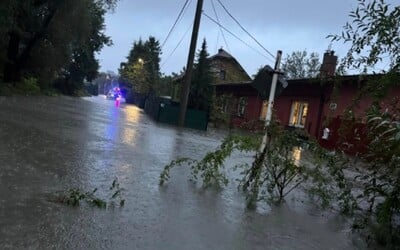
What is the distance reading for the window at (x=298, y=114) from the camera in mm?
31688

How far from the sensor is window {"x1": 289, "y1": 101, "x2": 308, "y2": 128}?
104 ft

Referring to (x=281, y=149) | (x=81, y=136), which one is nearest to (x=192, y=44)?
(x=81, y=136)

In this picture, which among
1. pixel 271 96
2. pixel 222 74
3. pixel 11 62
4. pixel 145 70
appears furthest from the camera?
pixel 145 70

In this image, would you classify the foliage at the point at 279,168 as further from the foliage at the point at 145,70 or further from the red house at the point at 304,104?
the foliage at the point at 145,70

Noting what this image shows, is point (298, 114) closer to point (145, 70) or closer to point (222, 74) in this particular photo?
point (222, 74)

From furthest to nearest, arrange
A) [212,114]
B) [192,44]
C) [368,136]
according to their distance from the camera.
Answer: [212,114] → [192,44] → [368,136]

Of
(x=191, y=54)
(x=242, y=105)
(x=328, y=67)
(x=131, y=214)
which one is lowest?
(x=131, y=214)

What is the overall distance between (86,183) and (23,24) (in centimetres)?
2463

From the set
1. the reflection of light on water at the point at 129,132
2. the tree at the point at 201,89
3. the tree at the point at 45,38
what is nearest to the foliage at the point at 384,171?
the reflection of light on water at the point at 129,132

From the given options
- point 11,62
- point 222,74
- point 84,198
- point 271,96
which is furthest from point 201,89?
point 84,198

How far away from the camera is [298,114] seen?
32.5 meters

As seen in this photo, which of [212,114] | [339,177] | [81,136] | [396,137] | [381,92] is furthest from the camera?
[212,114]

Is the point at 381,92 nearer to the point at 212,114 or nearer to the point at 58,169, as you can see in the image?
the point at 58,169

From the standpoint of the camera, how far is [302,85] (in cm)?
3150
